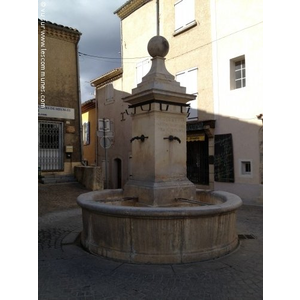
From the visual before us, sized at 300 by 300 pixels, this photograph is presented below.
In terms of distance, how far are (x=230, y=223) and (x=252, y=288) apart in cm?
116

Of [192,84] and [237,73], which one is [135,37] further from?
[237,73]

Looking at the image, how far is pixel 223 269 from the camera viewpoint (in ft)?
11.6

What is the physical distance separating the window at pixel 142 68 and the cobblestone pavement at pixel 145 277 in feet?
36.9

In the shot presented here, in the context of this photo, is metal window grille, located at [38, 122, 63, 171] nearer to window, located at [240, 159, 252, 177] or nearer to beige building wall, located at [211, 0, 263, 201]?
beige building wall, located at [211, 0, 263, 201]

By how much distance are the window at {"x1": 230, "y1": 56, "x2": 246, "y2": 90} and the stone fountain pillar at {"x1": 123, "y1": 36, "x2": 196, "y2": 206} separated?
6.14 metres

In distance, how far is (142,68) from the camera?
14688 mm

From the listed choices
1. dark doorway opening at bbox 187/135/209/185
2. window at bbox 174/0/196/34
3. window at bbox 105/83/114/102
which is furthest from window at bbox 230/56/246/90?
window at bbox 105/83/114/102

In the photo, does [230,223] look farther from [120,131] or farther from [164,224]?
[120,131]

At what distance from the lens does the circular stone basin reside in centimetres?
364

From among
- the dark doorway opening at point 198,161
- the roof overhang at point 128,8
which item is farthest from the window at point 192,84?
the roof overhang at point 128,8

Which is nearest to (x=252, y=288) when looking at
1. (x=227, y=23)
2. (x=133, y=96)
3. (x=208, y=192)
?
(x=208, y=192)

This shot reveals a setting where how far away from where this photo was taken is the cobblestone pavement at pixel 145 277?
292 cm

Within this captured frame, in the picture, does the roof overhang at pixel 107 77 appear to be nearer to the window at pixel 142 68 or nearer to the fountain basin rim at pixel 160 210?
the window at pixel 142 68

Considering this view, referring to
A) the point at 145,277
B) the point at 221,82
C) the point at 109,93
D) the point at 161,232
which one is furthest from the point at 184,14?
the point at 145,277
